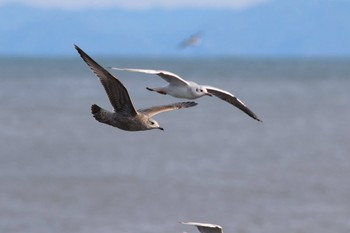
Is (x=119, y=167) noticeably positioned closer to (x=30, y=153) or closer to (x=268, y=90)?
(x=30, y=153)

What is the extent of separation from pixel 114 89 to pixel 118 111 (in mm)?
784

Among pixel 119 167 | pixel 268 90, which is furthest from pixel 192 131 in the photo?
pixel 268 90

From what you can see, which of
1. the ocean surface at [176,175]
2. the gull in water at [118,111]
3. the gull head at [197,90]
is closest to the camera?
the gull in water at [118,111]

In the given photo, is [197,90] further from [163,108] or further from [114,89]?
[114,89]

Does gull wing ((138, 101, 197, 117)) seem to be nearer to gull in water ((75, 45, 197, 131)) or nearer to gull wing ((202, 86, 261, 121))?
gull in water ((75, 45, 197, 131))

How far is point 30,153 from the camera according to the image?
181 ft

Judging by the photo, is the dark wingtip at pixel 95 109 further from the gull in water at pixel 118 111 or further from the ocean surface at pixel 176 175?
the ocean surface at pixel 176 175

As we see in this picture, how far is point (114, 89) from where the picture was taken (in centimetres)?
1595

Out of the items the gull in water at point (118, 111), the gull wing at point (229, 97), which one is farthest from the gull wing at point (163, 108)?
the gull wing at point (229, 97)

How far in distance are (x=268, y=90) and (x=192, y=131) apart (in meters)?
68.9

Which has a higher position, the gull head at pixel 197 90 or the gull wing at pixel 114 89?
the gull head at pixel 197 90

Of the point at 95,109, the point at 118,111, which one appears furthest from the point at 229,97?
the point at 95,109

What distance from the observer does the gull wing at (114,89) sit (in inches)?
607

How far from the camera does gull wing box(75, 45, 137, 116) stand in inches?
607
